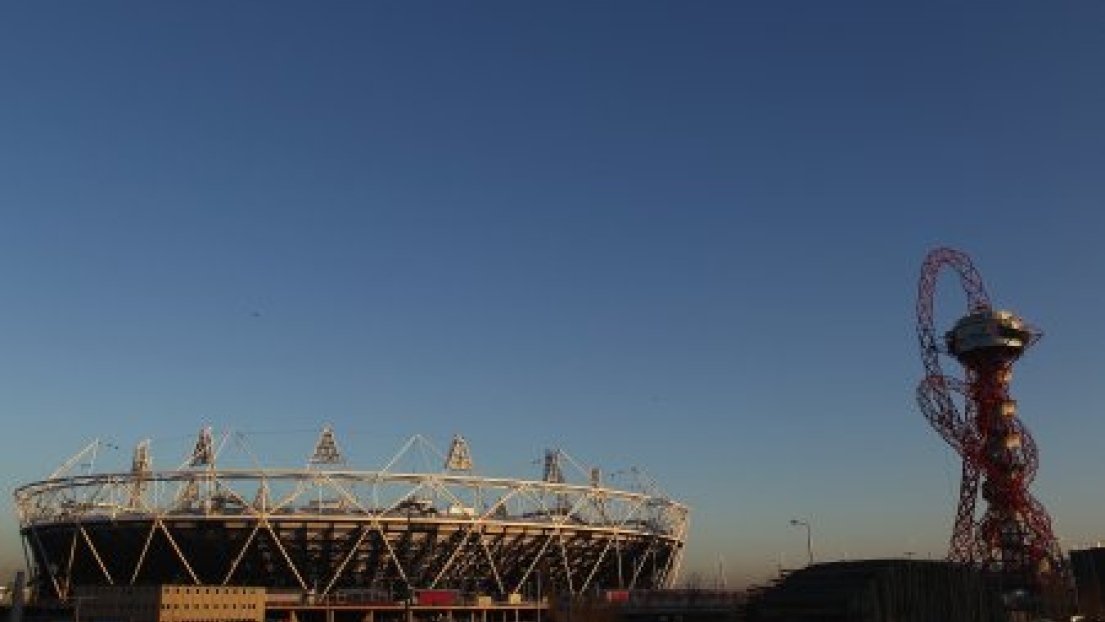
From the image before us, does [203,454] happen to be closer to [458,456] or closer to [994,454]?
[458,456]

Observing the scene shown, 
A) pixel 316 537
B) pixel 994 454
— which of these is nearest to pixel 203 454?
pixel 316 537

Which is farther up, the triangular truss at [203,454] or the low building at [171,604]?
the triangular truss at [203,454]

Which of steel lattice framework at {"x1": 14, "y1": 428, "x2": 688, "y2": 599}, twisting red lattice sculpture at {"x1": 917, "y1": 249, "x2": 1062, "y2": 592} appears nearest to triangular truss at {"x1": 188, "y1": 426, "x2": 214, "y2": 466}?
steel lattice framework at {"x1": 14, "y1": 428, "x2": 688, "y2": 599}

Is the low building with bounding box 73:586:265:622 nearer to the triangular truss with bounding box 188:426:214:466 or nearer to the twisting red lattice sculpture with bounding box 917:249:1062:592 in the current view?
the triangular truss with bounding box 188:426:214:466

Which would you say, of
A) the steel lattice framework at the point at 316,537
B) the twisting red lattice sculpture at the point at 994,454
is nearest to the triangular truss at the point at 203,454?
the steel lattice framework at the point at 316,537

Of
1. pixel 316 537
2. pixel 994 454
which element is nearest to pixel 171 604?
pixel 316 537

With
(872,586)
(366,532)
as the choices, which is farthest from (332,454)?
(872,586)

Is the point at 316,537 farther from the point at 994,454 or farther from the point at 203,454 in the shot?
the point at 994,454

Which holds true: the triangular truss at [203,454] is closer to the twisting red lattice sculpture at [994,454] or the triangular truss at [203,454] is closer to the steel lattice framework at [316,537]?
the steel lattice framework at [316,537]

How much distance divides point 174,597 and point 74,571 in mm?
49457

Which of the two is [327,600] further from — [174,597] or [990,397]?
[990,397]

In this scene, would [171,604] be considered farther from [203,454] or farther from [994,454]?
[994,454]

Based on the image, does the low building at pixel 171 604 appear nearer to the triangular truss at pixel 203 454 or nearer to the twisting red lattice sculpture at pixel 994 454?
the triangular truss at pixel 203 454

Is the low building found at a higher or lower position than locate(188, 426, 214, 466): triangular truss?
lower
